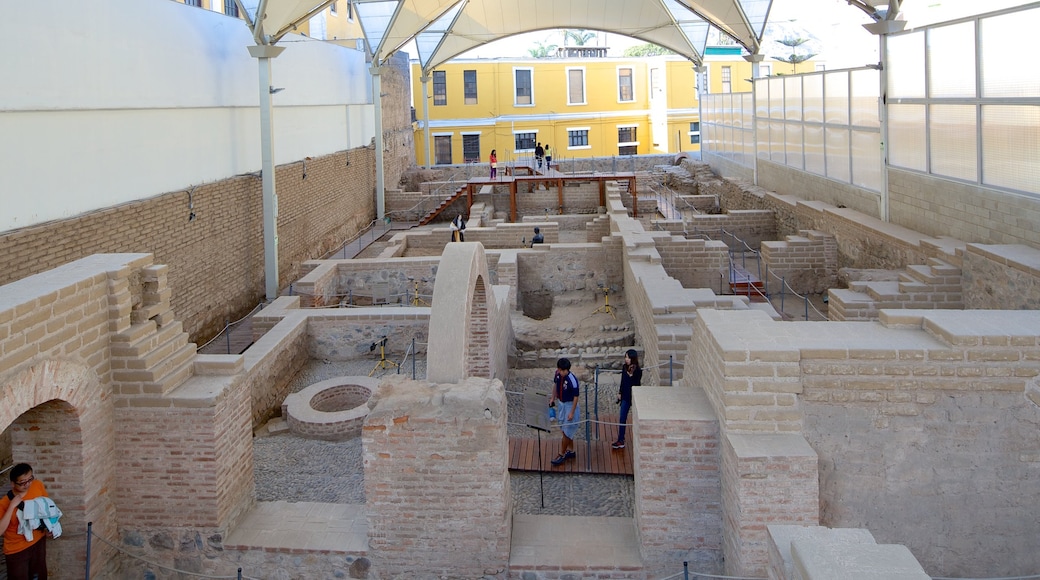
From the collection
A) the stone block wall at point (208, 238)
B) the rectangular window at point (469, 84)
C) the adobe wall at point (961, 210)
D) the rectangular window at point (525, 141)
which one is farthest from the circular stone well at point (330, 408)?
the rectangular window at point (525, 141)

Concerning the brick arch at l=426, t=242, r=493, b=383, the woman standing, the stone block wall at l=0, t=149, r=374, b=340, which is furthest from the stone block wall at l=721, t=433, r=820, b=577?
the stone block wall at l=0, t=149, r=374, b=340

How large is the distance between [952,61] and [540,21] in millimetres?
23005

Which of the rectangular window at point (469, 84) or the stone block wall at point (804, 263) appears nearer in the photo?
the stone block wall at point (804, 263)

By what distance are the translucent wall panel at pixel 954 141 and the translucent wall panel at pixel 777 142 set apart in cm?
910

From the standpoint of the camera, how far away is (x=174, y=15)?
1349 centimetres

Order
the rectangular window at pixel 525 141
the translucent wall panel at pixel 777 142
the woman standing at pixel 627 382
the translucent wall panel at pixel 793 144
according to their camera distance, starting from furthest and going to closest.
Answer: the rectangular window at pixel 525 141 < the translucent wall panel at pixel 777 142 < the translucent wall panel at pixel 793 144 < the woman standing at pixel 627 382

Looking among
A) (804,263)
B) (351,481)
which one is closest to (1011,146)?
(804,263)

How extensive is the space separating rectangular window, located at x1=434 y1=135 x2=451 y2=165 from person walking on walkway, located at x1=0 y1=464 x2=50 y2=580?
36.5 m

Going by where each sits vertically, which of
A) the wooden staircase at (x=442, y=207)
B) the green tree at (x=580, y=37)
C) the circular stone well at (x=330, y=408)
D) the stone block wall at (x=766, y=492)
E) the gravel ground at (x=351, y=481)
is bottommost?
Result: the gravel ground at (x=351, y=481)

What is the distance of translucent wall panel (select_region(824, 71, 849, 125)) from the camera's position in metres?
17.6

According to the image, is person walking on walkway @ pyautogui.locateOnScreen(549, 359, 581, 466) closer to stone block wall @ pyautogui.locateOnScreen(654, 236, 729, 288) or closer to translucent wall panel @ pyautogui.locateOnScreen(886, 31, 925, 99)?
stone block wall @ pyautogui.locateOnScreen(654, 236, 729, 288)

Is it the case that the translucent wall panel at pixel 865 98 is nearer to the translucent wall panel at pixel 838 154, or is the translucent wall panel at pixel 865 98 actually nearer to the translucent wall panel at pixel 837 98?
the translucent wall panel at pixel 837 98

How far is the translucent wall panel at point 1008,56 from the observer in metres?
10.8

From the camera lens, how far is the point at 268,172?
1659cm
